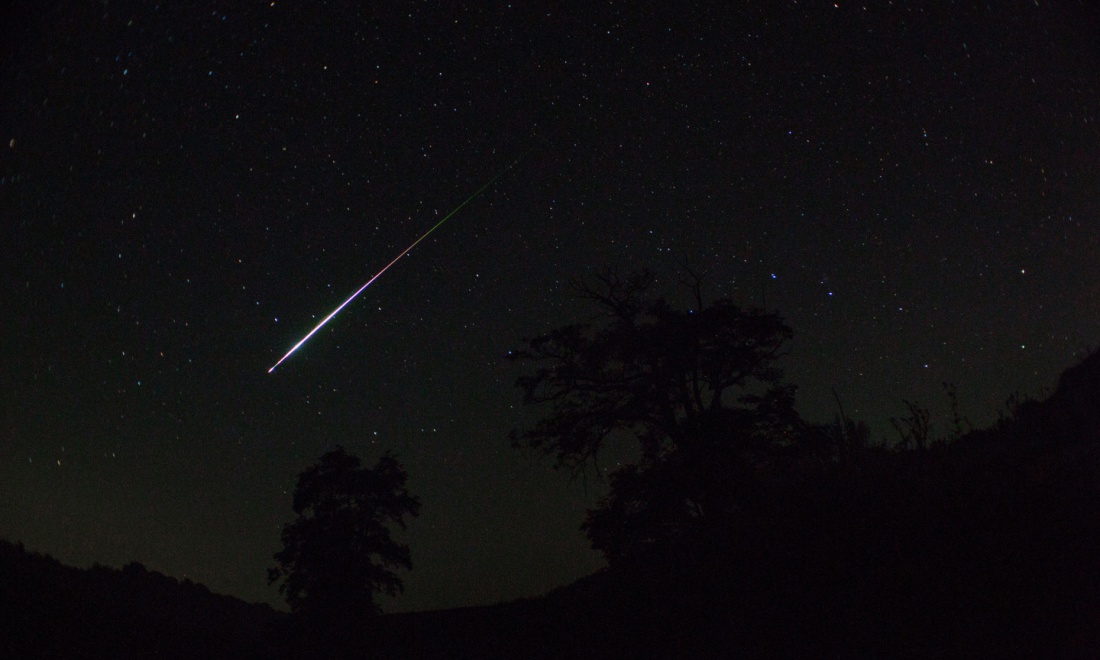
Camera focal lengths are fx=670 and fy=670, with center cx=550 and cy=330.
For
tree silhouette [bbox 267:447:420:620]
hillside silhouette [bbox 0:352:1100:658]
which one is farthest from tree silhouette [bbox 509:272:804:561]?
tree silhouette [bbox 267:447:420:620]

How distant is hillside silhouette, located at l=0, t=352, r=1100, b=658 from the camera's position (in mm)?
5832

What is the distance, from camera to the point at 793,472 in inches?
528

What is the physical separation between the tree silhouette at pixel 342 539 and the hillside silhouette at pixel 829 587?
1146 centimetres

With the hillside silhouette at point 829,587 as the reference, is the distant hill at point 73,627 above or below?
above

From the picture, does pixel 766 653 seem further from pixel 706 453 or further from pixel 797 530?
pixel 706 453

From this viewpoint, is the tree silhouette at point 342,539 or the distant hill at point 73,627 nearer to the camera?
the distant hill at point 73,627

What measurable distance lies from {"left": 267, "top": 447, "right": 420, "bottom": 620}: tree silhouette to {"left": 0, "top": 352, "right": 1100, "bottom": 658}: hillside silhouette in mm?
11462

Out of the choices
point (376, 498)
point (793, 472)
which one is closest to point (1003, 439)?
point (793, 472)

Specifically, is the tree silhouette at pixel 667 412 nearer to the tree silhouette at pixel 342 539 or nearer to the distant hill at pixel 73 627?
the distant hill at pixel 73 627

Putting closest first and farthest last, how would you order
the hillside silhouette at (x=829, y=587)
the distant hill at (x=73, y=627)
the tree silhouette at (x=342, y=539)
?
the hillside silhouette at (x=829, y=587), the distant hill at (x=73, y=627), the tree silhouette at (x=342, y=539)

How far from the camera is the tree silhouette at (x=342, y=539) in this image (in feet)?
80.7

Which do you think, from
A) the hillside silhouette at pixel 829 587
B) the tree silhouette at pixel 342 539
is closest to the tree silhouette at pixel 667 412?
the hillside silhouette at pixel 829 587

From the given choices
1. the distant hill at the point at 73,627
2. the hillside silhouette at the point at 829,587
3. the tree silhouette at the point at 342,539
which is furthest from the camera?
the tree silhouette at the point at 342,539

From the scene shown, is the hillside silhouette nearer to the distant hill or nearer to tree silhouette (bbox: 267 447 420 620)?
the distant hill
